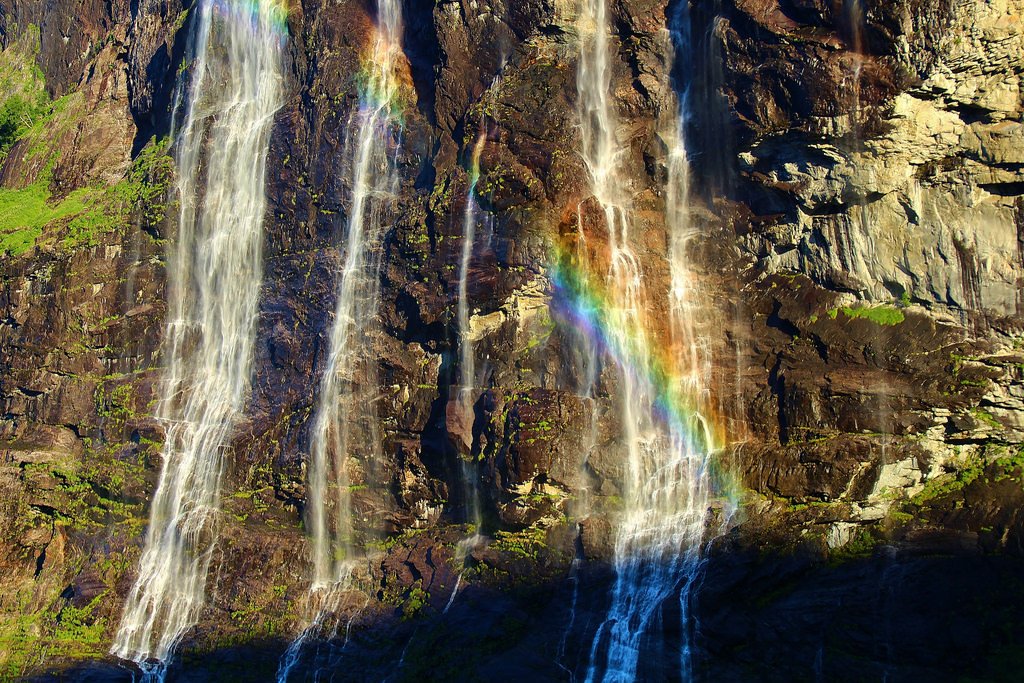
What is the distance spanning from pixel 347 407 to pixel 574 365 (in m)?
5.95

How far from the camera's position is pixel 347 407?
25.5 m

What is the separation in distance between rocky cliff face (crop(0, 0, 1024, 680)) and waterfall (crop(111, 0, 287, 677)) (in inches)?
22.1

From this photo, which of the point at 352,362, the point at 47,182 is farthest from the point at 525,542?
the point at 47,182

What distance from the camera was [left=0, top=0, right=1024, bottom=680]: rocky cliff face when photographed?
20328 mm

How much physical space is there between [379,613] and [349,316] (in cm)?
727

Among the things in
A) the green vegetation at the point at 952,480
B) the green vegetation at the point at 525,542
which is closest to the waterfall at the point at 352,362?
the green vegetation at the point at 525,542

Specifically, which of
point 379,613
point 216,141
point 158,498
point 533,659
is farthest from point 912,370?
point 216,141

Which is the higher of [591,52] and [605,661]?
[591,52]

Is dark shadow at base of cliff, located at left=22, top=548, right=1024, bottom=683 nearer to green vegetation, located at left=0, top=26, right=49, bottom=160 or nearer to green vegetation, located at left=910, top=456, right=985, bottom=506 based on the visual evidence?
green vegetation, located at left=910, top=456, right=985, bottom=506

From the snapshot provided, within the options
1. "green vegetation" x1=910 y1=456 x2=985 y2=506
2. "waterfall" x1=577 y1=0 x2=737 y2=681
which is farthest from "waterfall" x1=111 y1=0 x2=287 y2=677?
"green vegetation" x1=910 y1=456 x2=985 y2=506

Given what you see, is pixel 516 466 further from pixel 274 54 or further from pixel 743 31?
pixel 274 54

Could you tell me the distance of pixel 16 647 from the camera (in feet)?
83.6

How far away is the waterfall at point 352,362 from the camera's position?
82.9ft

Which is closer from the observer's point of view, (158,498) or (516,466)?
(516,466)
